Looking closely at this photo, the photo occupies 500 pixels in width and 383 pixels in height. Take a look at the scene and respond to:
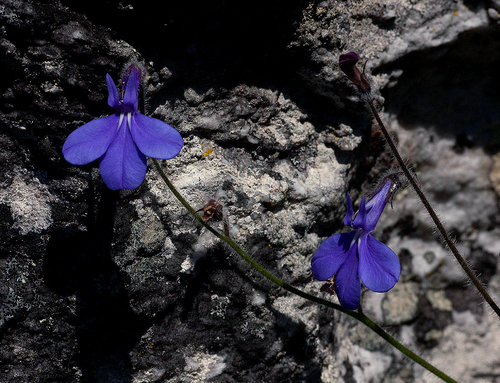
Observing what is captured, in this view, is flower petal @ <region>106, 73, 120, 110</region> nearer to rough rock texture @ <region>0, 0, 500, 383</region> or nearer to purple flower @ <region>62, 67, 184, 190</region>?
purple flower @ <region>62, 67, 184, 190</region>

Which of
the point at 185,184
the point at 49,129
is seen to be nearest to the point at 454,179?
the point at 185,184

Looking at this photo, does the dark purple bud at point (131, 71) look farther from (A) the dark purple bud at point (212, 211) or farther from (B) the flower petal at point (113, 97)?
(A) the dark purple bud at point (212, 211)

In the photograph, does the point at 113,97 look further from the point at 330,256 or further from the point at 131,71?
the point at 330,256

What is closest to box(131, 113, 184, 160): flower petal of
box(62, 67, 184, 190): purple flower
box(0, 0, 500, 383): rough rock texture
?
box(62, 67, 184, 190): purple flower

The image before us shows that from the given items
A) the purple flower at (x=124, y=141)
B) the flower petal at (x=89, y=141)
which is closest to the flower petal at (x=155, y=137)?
the purple flower at (x=124, y=141)

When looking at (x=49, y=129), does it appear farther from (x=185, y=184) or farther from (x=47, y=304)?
(x=47, y=304)

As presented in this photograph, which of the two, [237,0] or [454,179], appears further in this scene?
[454,179]
